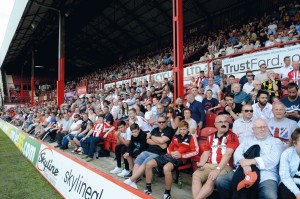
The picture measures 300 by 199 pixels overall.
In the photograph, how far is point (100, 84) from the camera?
16281mm

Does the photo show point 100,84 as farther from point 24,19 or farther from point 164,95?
point 164,95

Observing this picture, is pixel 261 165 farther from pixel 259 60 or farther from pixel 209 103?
pixel 259 60

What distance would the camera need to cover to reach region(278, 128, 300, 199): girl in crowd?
2.58 m

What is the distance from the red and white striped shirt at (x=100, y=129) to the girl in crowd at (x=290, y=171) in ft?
17.4

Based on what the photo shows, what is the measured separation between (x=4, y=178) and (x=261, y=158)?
5647mm

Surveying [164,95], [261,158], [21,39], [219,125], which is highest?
[21,39]

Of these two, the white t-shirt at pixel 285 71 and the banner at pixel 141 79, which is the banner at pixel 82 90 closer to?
the banner at pixel 141 79

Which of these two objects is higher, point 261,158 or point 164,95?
point 164,95

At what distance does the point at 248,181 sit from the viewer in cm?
271

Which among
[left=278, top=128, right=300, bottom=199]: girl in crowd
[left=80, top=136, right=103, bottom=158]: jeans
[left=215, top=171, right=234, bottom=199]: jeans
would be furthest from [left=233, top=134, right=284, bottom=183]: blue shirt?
[left=80, top=136, right=103, bottom=158]: jeans

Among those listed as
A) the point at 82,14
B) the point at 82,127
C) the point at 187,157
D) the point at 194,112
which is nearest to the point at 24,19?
the point at 82,14

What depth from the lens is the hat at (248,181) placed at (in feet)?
8.89

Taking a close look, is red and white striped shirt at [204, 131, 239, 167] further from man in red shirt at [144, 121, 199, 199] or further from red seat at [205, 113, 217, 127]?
red seat at [205, 113, 217, 127]

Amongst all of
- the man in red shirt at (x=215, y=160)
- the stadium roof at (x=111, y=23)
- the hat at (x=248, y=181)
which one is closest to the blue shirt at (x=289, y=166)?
the hat at (x=248, y=181)
